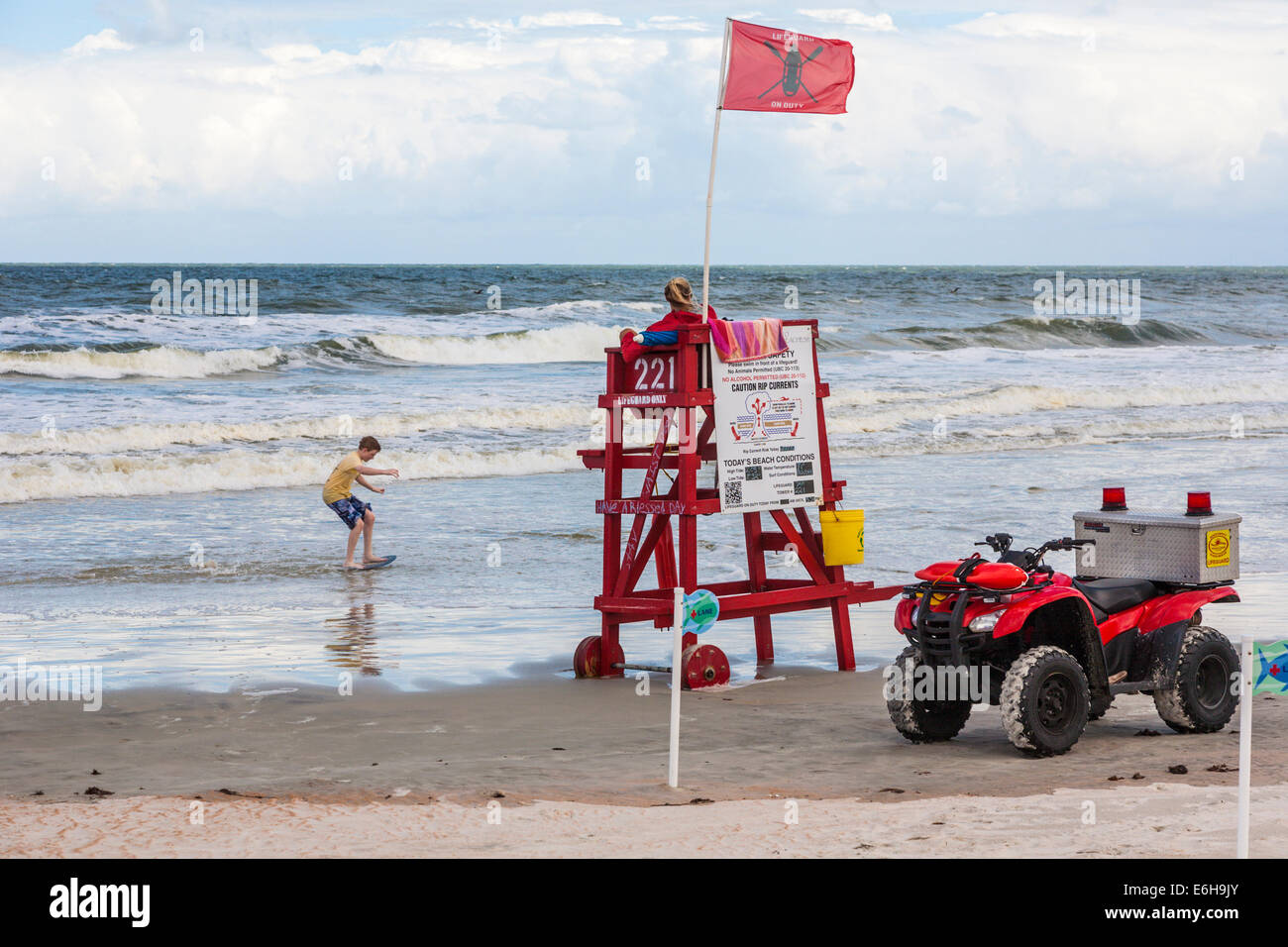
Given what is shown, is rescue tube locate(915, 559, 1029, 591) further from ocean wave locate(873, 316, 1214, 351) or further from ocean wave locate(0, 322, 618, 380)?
ocean wave locate(873, 316, 1214, 351)

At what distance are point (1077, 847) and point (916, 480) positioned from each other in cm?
1416

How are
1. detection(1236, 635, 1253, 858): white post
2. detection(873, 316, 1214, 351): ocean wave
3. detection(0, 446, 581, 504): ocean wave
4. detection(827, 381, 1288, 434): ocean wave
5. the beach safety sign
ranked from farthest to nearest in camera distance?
detection(873, 316, 1214, 351): ocean wave → detection(827, 381, 1288, 434): ocean wave → detection(0, 446, 581, 504): ocean wave → the beach safety sign → detection(1236, 635, 1253, 858): white post

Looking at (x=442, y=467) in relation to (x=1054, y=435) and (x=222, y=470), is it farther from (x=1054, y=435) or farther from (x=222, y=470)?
(x=1054, y=435)

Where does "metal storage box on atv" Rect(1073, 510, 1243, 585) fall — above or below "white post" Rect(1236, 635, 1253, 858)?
above

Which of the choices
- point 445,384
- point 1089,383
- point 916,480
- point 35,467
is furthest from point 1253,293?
point 35,467

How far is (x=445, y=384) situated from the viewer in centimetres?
3169

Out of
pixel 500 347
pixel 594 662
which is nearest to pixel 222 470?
pixel 594 662

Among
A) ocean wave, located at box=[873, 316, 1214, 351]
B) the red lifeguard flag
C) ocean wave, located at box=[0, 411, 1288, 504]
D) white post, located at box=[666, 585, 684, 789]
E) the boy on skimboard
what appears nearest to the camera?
white post, located at box=[666, 585, 684, 789]

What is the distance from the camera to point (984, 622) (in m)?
7.29

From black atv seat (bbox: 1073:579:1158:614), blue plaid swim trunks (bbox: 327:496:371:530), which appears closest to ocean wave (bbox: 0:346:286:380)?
blue plaid swim trunks (bbox: 327:496:371:530)

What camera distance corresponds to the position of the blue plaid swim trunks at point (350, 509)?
14.1 m

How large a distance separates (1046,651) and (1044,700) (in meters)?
0.25

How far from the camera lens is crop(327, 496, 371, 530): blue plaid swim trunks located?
1415cm

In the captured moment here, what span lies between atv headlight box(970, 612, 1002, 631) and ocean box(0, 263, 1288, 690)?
9.46 ft
